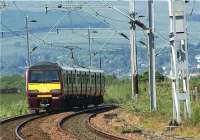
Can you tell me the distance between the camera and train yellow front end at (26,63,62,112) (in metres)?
39.8

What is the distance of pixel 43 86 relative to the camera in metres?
39.8

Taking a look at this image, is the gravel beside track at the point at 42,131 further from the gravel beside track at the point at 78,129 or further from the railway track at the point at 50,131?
the gravel beside track at the point at 78,129

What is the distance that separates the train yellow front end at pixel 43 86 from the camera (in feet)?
131

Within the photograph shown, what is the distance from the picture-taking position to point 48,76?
131 feet

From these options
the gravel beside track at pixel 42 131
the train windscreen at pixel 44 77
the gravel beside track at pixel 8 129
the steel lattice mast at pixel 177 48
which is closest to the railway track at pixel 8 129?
the gravel beside track at pixel 8 129

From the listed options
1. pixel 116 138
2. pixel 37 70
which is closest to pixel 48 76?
pixel 37 70

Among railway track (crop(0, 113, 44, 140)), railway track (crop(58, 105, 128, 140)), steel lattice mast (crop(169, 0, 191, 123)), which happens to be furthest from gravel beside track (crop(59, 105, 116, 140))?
steel lattice mast (crop(169, 0, 191, 123))

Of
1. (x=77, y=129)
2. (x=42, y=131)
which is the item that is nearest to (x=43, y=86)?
(x=77, y=129)

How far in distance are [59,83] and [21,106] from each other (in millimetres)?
9798

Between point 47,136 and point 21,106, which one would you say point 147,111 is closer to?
point 47,136

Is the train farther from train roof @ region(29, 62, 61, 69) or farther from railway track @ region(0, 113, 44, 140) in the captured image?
railway track @ region(0, 113, 44, 140)

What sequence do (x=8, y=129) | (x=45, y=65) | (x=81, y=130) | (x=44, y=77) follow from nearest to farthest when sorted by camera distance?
(x=81, y=130), (x=8, y=129), (x=44, y=77), (x=45, y=65)

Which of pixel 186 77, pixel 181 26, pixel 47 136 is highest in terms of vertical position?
pixel 181 26

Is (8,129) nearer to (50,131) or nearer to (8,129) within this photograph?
(8,129)
